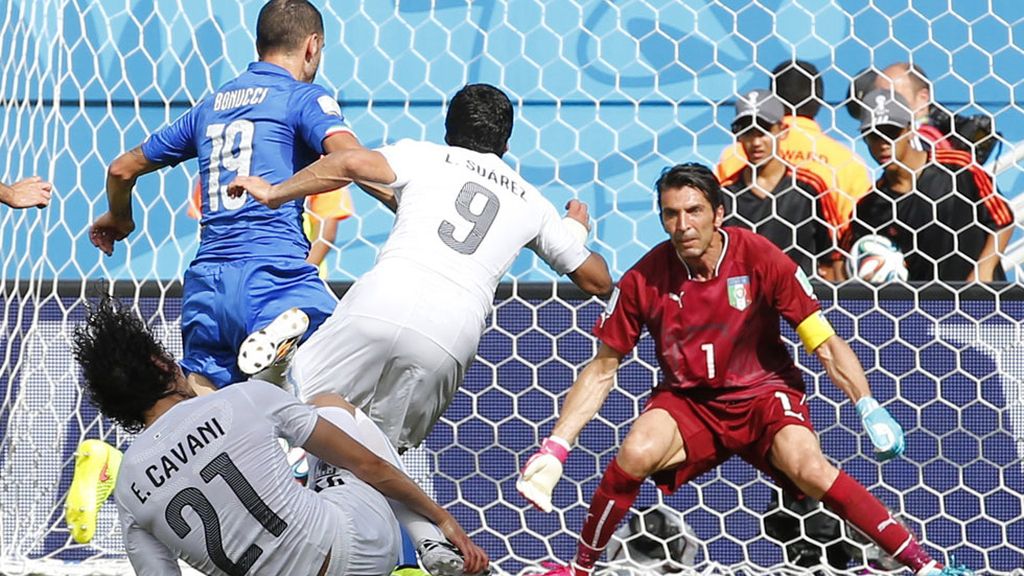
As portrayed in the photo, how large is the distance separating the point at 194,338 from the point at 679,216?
1.47m

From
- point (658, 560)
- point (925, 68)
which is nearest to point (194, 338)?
point (658, 560)

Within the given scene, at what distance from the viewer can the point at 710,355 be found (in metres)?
4.53

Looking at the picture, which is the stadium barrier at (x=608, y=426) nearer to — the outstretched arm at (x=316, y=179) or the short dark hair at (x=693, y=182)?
the short dark hair at (x=693, y=182)

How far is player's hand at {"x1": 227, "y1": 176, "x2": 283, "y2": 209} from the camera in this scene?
3801mm

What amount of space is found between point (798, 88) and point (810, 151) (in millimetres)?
269

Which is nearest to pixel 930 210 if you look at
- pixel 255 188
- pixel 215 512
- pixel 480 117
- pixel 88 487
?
pixel 480 117

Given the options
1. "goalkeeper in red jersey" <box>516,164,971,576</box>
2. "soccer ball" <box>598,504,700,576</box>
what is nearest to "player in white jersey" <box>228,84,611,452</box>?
"goalkeeper in red jersey" <box>516,164,971,576</box>

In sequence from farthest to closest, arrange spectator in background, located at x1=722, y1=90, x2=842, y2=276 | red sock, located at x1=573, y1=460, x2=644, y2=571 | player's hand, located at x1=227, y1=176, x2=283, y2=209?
spectator in background, located at x1=722, y1=90, x2=842, y2=276 → red sock, located at x1=573, y1=460, x2=644, y2=571 → player's hand, located at x1=227, y1=176, x2=283, y2=209

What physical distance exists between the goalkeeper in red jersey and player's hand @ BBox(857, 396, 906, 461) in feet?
0.24

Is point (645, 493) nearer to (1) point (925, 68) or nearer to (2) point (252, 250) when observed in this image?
(2) point (252, 250)

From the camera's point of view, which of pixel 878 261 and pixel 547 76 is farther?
pixel 547 76

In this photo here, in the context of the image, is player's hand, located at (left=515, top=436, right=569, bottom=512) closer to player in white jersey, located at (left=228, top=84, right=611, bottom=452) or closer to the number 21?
player in white jersey, located at (left=228, top=84, right=611, bottom=452)

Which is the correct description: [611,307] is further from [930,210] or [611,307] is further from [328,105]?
[930,210]

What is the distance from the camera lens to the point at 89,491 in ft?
14.8
